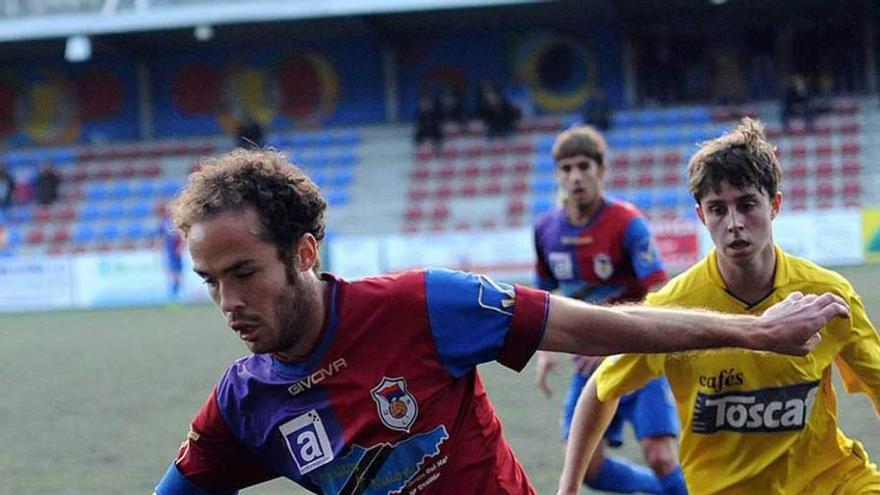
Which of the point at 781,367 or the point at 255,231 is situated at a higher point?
the point at 255,231

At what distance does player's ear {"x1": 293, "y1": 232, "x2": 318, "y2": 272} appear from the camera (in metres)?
2.68

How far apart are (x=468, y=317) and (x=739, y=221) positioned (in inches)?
40.9

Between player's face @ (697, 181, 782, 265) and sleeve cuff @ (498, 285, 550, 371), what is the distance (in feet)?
2.86

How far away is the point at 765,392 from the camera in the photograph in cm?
347

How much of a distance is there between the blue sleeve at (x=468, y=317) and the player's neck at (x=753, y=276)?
40.2 inches

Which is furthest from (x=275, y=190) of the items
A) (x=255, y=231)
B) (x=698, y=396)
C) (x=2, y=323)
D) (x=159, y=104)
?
(x=159, y=104)

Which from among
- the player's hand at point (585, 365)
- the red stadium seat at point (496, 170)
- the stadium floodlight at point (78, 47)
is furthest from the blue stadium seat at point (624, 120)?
the player's hand at point (585, 365)

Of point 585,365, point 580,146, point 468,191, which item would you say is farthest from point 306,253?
point 468,191

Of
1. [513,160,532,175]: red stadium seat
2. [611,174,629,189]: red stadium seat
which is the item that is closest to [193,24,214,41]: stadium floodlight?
[513,160,532,175]: red stadium seat

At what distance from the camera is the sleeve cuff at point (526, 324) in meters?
2.71

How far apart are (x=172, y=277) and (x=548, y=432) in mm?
14506

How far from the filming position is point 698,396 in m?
3.57

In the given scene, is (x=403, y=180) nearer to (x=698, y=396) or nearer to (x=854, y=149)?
(x=854, y=149)

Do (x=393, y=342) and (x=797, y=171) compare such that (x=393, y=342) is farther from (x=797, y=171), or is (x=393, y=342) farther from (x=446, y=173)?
(x=446, y=173)
